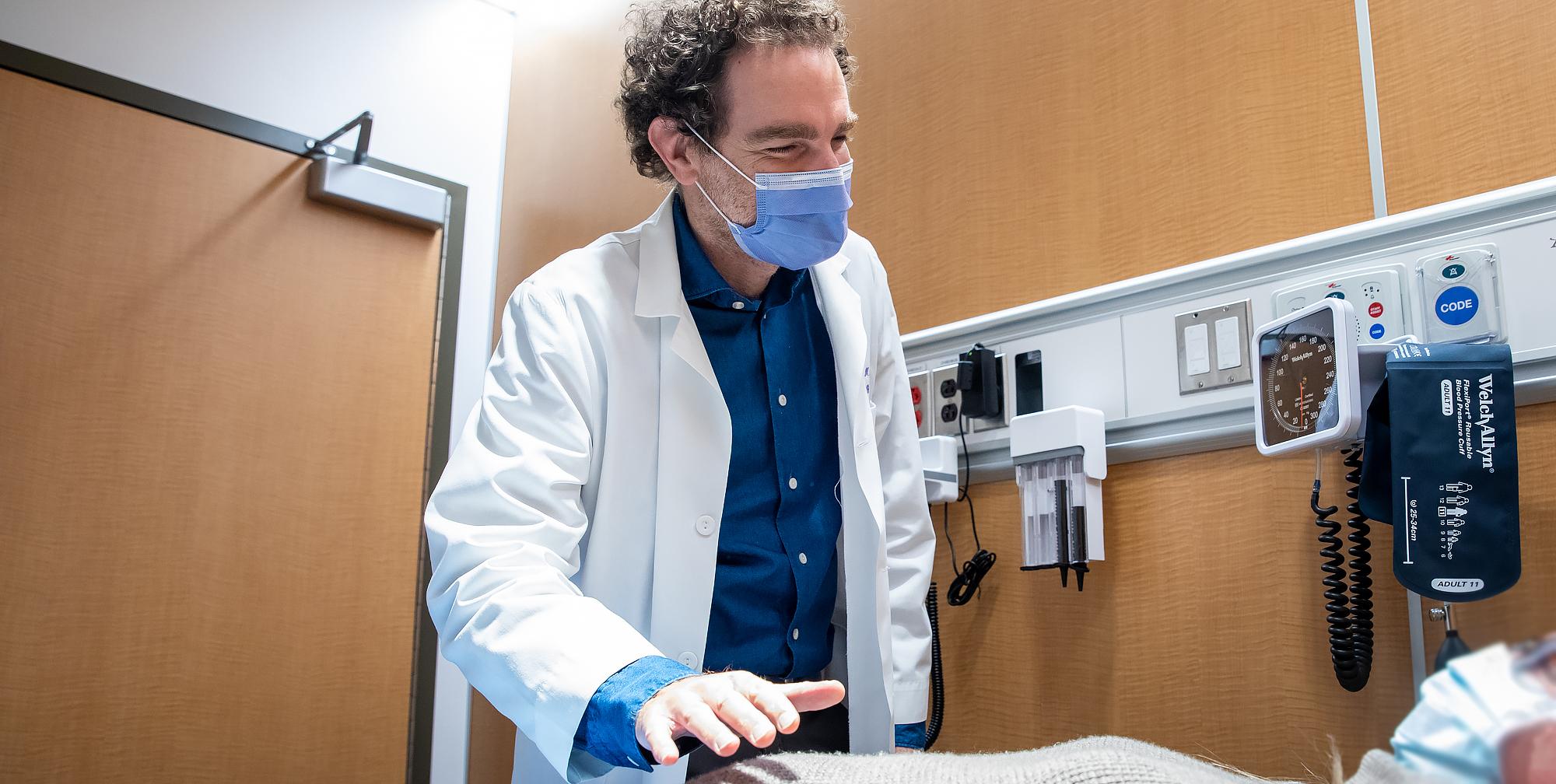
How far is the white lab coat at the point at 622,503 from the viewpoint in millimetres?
1068

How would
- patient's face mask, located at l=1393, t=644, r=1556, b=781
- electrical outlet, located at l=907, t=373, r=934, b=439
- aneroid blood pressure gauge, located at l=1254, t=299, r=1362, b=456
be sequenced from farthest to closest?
electrical outlet, located at l=907, t=373, r=934, b=439 < aneroid blood pressure gauge, located at l=1254, t=299, r=1362, b=456 < patient's face mask, located at l=1393, t=644, r=1556, b=781

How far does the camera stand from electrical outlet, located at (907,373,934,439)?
1781 mm

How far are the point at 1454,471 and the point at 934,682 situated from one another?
2.72ft

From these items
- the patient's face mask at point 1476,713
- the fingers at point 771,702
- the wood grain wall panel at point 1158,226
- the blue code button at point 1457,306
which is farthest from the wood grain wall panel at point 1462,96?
the patient's face mask at point 1476,713

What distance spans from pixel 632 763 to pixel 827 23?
1.01 metres

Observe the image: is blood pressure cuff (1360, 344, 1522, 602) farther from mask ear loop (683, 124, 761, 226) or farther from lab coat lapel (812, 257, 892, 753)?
mask ear loop (683, 124, 761, 226)

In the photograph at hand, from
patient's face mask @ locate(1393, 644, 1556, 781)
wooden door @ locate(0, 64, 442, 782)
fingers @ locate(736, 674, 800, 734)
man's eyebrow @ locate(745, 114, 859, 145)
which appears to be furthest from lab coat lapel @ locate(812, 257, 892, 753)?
wooden door @ locate(0, 64, 442, 782)

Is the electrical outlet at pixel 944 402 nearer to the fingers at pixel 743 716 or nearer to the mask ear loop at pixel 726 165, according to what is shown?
the mask ear loop at pixel 726 165

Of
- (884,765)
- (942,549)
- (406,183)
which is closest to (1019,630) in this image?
(942,549)

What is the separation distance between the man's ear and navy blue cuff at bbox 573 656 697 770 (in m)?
0.77

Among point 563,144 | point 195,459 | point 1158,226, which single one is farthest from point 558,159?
point 1158,226

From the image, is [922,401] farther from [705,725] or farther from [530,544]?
[705,725]

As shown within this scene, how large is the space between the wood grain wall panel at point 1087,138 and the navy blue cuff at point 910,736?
0.68 metres

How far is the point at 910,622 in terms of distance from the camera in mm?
1517
